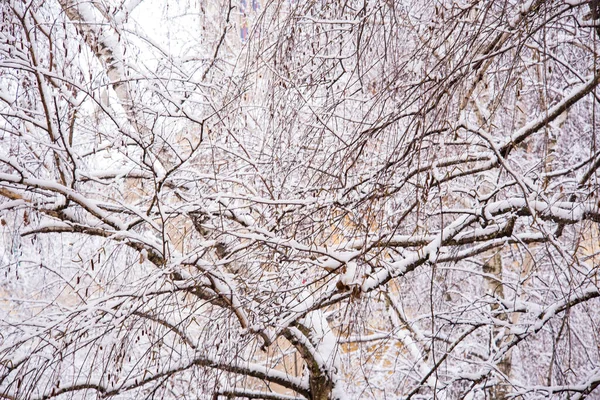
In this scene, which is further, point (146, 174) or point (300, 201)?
point (146, 174)

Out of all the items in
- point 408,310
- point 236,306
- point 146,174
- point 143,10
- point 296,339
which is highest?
point 143,10

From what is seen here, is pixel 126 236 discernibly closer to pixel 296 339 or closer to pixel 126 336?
pixel 126 336

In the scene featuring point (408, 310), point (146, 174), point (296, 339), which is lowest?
point (296, 339)

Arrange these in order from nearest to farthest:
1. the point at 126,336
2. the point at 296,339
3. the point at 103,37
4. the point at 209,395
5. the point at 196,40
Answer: the point at 126,336 < the point at 209,395 < the point at 296,339 < the point at 103,37 < the point at 196,40

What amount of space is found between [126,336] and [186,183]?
2103 millimetres

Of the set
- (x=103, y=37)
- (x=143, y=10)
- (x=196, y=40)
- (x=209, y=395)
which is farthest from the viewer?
(x=196, y=40)

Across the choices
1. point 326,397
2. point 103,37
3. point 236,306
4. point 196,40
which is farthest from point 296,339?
point 196,40

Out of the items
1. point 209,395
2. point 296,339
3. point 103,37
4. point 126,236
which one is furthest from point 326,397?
point 103,37

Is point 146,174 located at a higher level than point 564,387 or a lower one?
higher

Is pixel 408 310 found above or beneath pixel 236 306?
above

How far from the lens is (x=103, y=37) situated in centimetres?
434

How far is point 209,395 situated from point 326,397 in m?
1.72

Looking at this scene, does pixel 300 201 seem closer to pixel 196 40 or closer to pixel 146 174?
pixel 146 174

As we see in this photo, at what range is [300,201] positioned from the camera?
9.08 feet
